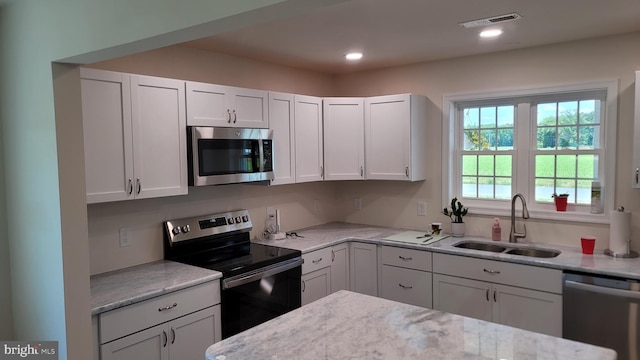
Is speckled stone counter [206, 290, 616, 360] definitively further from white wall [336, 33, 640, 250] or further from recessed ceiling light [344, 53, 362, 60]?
recessed ceiling light [344, 53, 362, 60]

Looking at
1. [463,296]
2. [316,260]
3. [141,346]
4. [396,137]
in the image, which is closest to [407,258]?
[463,296]

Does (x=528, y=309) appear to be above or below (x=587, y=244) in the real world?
below

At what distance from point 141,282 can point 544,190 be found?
3.13 metres

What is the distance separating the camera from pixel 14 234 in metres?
2.53

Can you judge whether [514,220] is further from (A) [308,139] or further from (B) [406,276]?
(A) [308,139]

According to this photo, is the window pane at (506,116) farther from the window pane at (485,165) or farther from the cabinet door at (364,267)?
the cabinet door at (364,267)

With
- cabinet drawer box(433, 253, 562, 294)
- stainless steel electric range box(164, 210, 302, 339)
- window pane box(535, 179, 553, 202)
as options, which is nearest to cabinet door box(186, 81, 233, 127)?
stainless steel electric range box(164, 210, 302, 339)

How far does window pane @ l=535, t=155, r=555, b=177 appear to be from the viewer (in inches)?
145

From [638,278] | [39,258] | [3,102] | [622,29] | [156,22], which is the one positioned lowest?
[638,278]

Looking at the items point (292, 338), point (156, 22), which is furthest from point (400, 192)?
point (156, 22)

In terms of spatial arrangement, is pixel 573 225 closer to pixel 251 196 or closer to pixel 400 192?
pixel 400 192

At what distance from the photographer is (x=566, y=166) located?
3625mm

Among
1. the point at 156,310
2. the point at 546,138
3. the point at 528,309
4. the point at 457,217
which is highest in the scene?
the point at 546,138

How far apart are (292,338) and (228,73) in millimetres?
2470
